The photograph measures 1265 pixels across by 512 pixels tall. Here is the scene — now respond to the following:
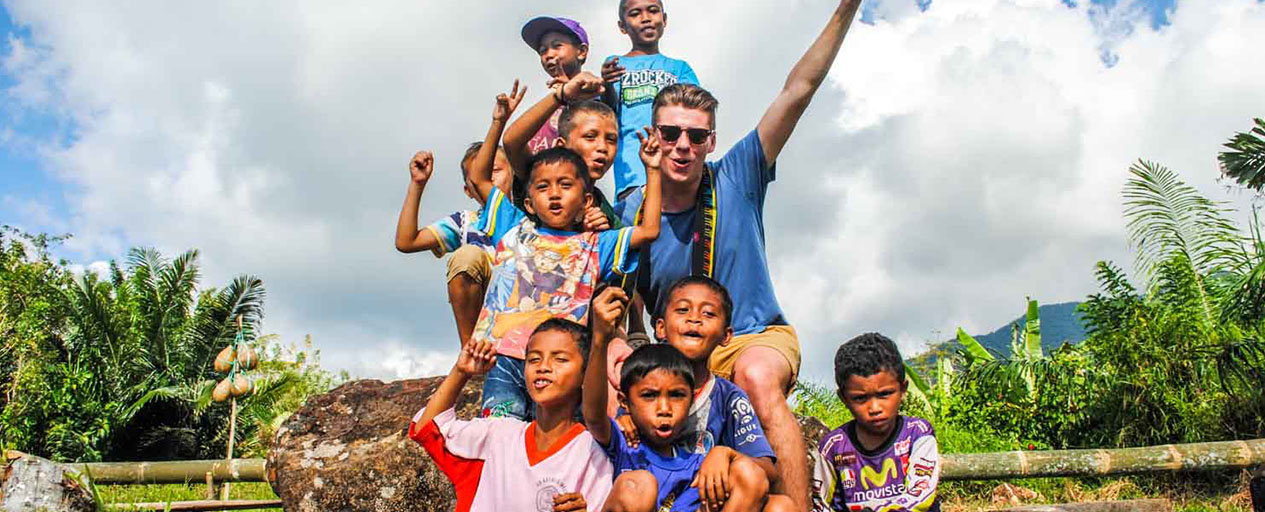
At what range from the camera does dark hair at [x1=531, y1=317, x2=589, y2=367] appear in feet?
10.1

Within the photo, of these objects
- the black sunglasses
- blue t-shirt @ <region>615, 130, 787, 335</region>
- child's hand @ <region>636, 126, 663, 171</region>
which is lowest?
blue t-shirt @ <region>615, 130, 787, 335</region>

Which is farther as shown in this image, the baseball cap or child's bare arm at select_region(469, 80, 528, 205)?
the baseball cap

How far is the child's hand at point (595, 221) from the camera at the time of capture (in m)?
3.63

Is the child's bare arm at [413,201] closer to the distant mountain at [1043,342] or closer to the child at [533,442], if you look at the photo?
the child at [533,442]

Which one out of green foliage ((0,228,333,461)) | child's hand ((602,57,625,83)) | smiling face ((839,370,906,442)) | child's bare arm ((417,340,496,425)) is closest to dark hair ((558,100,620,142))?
child's hand ((602,57,625,83))

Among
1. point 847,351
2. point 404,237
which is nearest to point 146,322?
point 404,237

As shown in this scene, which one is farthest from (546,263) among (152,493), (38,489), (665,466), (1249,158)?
(1249,158)

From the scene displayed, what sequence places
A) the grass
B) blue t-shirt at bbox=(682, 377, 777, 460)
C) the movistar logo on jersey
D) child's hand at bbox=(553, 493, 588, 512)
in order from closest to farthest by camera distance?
child's hand at bbox=(553, 493, 588, 512) → blue t-shirt at bbox=(682, 377, 777, 460) → the movistar logo on jersey → the grass

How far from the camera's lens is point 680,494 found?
117 inches

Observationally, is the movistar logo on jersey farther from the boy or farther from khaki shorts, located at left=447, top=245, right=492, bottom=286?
the boy

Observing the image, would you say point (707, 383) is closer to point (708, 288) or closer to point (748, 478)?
point (708, 288)

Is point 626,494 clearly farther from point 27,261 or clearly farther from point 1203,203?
point 27,261

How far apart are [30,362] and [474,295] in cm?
1545

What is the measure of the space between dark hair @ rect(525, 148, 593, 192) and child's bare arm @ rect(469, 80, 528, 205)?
11.6 inches
